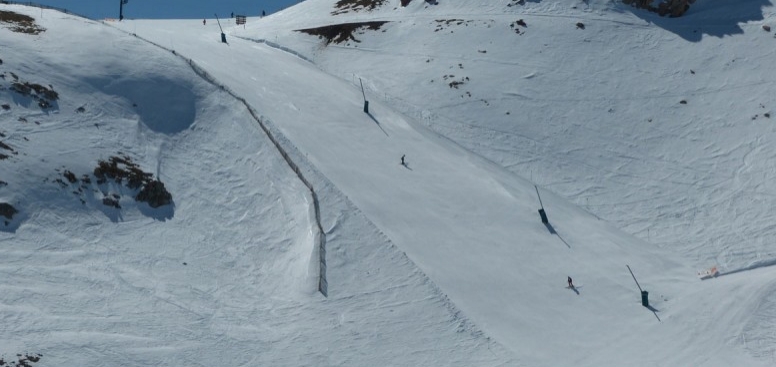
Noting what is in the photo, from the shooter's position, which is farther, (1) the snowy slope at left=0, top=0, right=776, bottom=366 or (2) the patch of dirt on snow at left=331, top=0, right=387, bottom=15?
(2) the patch of dirt on snow at left=331, top=0, right=387, bottom=15

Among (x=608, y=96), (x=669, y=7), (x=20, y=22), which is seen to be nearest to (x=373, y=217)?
(x=608, y=96)

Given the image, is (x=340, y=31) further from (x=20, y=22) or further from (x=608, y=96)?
(x=20, y=22)

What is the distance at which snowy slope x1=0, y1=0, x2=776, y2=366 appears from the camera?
21.8m

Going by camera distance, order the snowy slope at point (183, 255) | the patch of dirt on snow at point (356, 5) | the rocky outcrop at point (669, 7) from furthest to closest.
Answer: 1. the patch of dirt on snow at point (356, 5)
2. the rocky outcrop at point (669, 7)
3. the snowy slope at point (183, 255)

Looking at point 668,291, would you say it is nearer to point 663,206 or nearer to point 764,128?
point 663,206

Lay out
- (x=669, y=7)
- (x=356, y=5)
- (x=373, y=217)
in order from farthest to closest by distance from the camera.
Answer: (x=356, y=5)
(x=669, y=7)
(x=373, y=217)

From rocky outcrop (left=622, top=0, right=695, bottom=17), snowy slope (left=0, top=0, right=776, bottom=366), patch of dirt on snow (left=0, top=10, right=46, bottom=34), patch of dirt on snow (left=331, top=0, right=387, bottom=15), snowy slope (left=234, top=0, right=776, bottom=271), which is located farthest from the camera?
patch of dirt on snow (left=331, top=0, right=387, bottom=15)

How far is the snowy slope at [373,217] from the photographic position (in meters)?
21.8

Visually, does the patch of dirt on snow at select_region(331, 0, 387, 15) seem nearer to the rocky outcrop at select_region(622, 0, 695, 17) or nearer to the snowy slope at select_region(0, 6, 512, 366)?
the rocky outcrop at select_region(622, 0, 695, 17)

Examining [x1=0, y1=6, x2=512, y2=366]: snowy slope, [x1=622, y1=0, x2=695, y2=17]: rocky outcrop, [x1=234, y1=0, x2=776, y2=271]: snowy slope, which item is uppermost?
[x1=622, y1=0, x2=695, y2=17]: rocky outcrop

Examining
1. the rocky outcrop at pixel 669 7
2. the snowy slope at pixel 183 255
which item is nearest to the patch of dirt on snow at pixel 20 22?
the snowy slope at pixel 183 255

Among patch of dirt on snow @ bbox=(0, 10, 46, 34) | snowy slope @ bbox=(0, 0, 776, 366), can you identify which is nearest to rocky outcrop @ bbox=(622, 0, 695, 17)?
snowy slope @ bbox=(0, 0, 776, 366)

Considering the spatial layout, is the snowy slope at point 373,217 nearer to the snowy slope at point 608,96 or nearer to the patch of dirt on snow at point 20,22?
the snowy slope at point 608,96

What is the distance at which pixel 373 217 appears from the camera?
27062 millimetres
